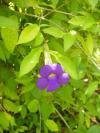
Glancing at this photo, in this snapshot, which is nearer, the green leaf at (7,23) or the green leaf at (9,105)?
the green leaf at (7,23)

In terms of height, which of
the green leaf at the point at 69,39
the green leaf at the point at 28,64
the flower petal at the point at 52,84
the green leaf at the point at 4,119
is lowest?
the green leaf at the point at 4,119

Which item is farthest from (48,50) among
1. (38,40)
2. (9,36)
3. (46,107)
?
(46,107)

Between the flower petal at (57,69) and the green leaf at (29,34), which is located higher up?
the green leaf at (29,34)

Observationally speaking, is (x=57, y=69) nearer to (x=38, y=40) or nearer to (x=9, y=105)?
(x=38, y=40)

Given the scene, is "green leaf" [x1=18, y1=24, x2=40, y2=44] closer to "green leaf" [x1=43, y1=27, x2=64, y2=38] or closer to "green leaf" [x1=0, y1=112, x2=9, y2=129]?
"green leaf" [x1=43, y1=27, x2=64, y2=38]

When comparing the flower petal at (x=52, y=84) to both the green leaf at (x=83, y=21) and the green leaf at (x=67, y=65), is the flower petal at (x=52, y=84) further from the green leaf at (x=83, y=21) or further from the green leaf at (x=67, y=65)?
the green leaf at (x=83, y=21)

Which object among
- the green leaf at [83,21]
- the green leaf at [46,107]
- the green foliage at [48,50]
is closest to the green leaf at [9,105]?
the green foliage at [48,50]

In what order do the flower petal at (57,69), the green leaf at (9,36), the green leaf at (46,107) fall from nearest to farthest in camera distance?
the flower petal at (57,69), the green leaf at (9,36), the green leaf at (46,107)
